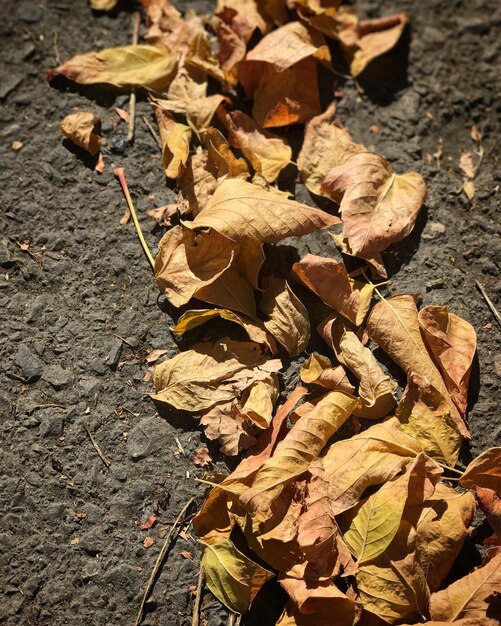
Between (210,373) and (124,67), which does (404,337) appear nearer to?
(210,373)

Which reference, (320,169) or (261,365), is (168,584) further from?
(320,169)

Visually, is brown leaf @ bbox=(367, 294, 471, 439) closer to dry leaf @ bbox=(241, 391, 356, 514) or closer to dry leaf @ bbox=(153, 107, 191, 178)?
dry leaf @ bbox=(241, 391, 356, 514)

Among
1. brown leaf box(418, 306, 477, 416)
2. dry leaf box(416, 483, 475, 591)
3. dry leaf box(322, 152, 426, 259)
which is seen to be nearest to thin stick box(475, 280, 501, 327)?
brown leaf box(418, 306, 477, 416)

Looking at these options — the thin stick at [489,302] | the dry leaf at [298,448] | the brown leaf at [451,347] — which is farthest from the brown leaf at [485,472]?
the thin stick at [489,302]

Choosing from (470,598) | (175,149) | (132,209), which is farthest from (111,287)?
(470,598)

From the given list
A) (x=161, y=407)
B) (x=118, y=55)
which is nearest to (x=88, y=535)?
(x=161, y=407)

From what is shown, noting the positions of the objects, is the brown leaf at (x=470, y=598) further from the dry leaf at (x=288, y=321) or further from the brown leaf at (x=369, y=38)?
the brown leaf at (x=369, y=38)

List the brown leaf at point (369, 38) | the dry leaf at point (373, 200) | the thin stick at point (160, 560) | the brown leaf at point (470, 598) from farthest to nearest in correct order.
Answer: the brown leaf at point (369, 38) → the dry leaf at point (373, 200) → the thin stick at point (160, 560) → the brown leaf at point (470, 598)
